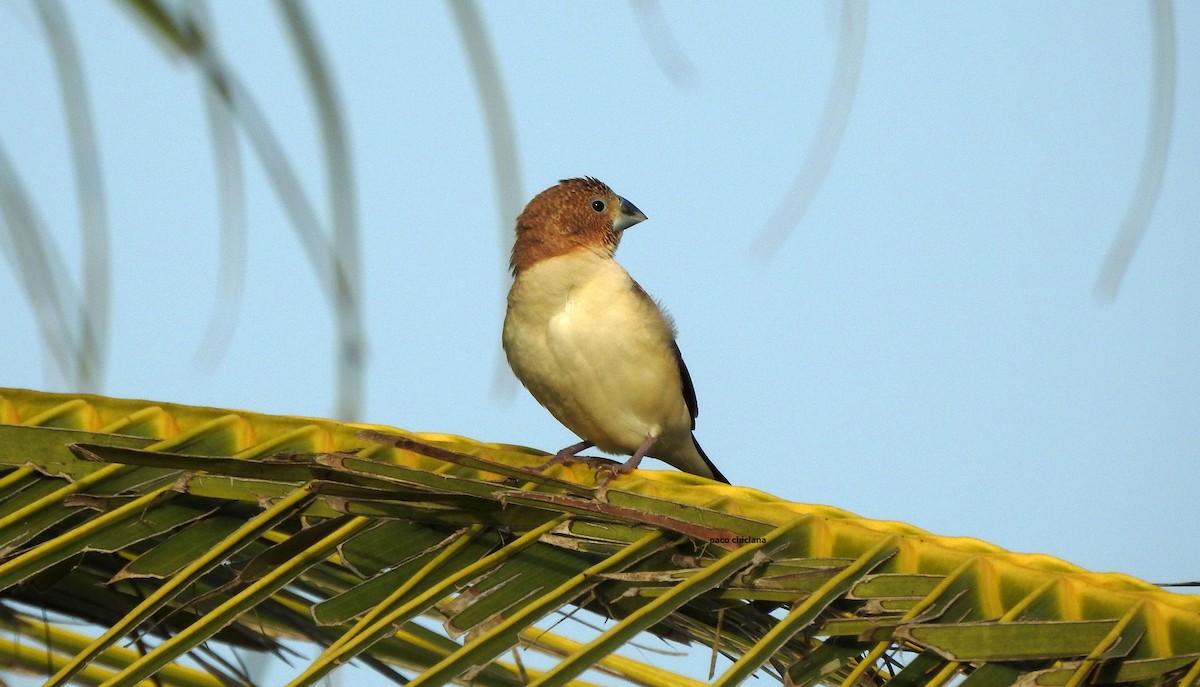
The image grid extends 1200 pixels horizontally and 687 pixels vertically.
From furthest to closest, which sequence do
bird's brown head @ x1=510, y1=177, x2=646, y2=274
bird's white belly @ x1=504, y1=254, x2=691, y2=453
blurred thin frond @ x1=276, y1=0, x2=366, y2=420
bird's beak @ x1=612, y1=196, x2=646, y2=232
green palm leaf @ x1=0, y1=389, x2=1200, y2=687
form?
bird's beak @ x1=612, y1=196, x2=646, y2=232, bird's brown head @ x1=510, y1=177, x2=646, y2=274, bird's white belly @ x1=504, y1=254, x2=691, y2=453, green palm leaf @ x1=0, y1=389, x2=1200, y2=687, blurred thin frond @ x1=276, y1=0, x2=366, y2=420

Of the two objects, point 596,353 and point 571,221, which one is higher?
point 571,221

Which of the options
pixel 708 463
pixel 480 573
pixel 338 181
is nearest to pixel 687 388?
pixel 708 463

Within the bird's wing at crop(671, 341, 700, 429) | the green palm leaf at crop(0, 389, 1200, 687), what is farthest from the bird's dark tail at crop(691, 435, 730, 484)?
the green palm leaf at crop(0, 389, 1200, 687)

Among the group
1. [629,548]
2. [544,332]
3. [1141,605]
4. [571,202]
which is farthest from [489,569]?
[571,202]

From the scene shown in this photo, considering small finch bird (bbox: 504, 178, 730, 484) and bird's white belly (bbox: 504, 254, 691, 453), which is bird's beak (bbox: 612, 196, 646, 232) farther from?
bird's white belly (bbox: 504, 254, 691, 453)

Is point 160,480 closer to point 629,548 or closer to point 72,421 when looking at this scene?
point 72,421

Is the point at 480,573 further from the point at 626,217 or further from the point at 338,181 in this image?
the point at 626,217
